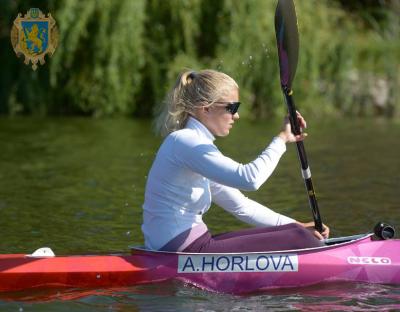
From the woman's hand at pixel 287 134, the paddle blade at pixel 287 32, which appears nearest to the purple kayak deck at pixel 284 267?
the woman's hand at pixel 287 134

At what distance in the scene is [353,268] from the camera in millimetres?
5508

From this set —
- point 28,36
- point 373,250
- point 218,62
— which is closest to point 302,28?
point 218,62

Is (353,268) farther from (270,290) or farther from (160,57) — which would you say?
(160,57)

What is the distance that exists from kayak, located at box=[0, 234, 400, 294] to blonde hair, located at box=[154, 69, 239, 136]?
73 cm

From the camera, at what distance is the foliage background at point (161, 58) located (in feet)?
47.3

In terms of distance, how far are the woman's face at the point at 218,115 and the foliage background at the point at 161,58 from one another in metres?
8.98

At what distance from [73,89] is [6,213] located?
7340mm

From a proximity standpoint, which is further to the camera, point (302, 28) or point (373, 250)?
point (302, 28)

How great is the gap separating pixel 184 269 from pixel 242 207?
589 millimetres

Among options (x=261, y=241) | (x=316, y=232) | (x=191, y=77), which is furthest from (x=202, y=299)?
(x=191, y=77)

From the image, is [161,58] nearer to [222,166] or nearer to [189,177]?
[189,177]

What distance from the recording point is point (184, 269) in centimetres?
532

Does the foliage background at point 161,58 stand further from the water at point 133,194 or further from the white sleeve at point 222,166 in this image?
the white sleeve at point 222,166

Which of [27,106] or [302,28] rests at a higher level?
[302,28]
